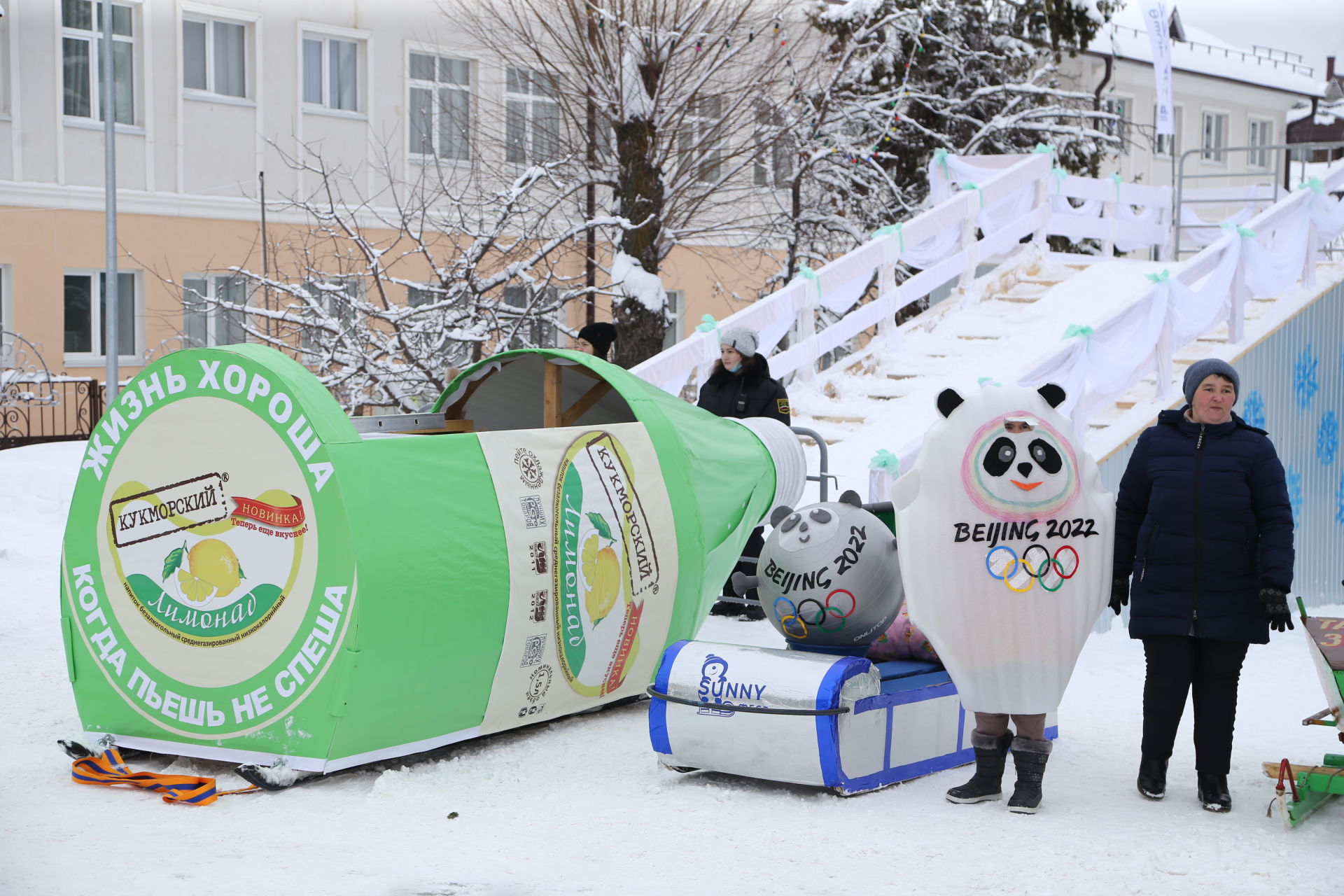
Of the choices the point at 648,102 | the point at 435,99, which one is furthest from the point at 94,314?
the point at 648,102

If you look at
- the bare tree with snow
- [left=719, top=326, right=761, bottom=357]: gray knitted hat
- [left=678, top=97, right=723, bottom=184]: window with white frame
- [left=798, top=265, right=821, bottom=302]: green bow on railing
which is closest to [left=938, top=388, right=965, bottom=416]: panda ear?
[left=719, top=326, right=761, bottom=357]: gray knitted hat

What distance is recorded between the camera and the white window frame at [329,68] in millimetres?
19625

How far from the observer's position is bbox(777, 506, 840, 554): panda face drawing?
5531 mm

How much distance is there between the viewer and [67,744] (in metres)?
5.54

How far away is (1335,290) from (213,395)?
377 inches

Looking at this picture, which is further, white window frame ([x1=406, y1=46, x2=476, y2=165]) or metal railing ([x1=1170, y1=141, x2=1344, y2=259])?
white window frame ([x1=406, y1=46, x2=476, y2=165])

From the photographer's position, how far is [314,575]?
5199 mm

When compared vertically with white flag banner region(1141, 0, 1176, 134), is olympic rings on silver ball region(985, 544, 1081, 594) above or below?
below

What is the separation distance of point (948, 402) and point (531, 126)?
12713 millimetres

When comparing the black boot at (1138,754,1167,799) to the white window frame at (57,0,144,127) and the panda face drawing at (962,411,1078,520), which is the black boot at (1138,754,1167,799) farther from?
the white window frame at (57,0,144,127)

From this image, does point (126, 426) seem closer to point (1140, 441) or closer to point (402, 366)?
point (1140, 441)

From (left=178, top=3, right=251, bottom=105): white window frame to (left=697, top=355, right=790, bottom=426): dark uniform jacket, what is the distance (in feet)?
41.1

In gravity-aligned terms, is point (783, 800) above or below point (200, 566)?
below

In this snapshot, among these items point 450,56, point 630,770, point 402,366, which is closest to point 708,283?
point 450,56
